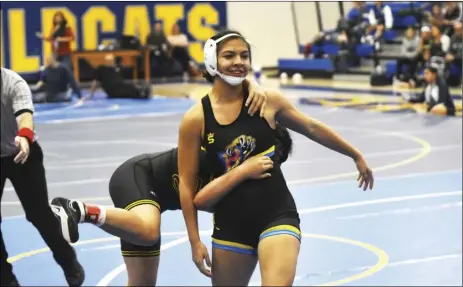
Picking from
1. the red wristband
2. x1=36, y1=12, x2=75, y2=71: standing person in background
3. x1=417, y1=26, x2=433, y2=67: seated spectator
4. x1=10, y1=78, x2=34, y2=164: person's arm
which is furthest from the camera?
x1=36, y1=12, x2=75, y2=71: standing person in background

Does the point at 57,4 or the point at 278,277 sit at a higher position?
the point at 57,4

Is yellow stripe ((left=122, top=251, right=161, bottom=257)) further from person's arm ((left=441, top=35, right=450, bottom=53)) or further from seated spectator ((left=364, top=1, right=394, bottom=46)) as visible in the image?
seated spectator ((left=364, top=1, right=394, bottom=46))

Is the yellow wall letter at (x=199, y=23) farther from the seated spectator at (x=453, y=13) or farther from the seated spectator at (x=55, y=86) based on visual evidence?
the seated spectator at (x=453, y=13)

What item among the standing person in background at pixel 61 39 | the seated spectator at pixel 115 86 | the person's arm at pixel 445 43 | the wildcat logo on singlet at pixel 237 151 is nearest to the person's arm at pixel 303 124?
the wildcat logo on singlet at pixel 237 151

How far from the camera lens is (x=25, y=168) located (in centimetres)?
709

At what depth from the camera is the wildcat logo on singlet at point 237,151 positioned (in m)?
4.92

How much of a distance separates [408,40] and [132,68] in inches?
296

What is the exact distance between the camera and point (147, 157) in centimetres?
597

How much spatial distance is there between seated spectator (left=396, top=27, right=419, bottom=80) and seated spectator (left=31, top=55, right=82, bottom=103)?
7762 millimetres

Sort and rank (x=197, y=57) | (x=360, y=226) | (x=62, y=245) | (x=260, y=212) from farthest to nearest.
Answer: (x=197, y=57), (x=360, y=226), (x=62, y=245), (x=260, y=212)

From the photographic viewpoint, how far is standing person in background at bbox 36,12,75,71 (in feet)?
73.5

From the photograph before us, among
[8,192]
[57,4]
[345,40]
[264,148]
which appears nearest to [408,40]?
[345,40]

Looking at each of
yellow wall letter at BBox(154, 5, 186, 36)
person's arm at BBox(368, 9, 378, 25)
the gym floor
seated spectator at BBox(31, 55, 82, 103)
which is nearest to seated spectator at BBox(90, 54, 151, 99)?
seated spectator at BBox(31, 55, 82, 103)

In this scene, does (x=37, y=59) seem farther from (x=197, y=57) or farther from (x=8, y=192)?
(x=8, y=192)
